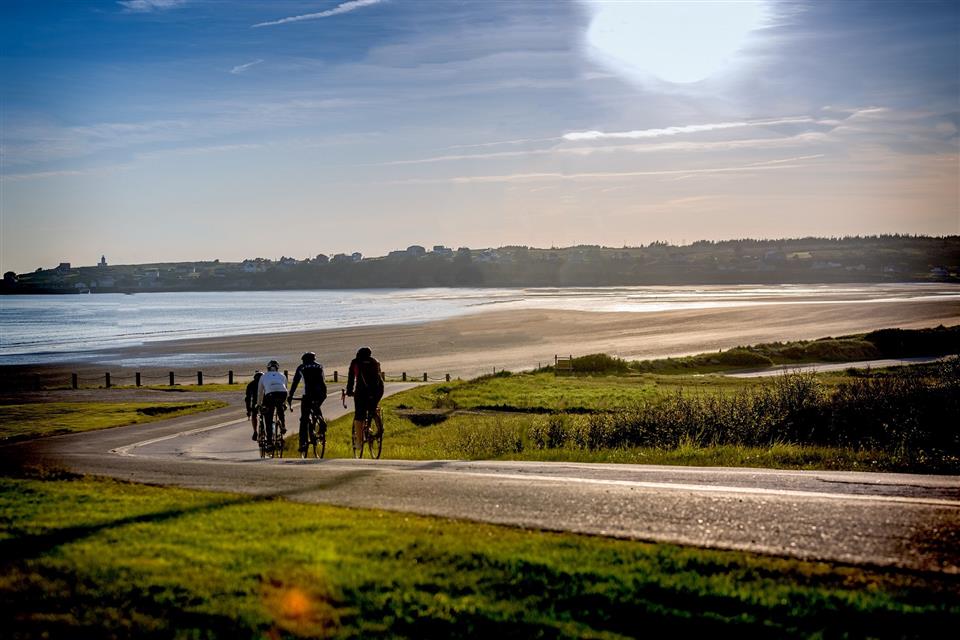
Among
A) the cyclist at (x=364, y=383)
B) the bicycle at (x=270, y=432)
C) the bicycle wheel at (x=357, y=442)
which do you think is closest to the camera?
the cyclist at (x=364, y=383)

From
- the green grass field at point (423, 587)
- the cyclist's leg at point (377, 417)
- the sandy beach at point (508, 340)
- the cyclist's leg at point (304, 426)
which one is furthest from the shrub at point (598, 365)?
the green grass field at point (423, 587)

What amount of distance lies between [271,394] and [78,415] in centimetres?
1713

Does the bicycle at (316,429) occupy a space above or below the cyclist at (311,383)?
below

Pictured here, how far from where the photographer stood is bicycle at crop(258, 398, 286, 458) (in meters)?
17.7

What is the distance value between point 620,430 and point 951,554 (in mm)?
13583

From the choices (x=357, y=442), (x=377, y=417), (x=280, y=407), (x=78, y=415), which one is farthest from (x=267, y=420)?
(x=78, y=415)

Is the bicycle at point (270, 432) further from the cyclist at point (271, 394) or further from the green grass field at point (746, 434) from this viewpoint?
the green grass field at point (746, 434)

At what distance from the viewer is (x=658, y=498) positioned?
9070mm

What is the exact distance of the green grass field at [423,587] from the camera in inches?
221

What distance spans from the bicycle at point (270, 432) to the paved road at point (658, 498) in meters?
3.20

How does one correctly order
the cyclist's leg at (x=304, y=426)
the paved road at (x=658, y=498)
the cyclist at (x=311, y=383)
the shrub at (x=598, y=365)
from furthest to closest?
the shrub at (x=598, y=365) → the cyclist's leg at (x=304, y=426) → the cyclist at (x=311, y=383) → the paved road at (x=658, y=498)

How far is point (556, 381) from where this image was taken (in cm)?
4512

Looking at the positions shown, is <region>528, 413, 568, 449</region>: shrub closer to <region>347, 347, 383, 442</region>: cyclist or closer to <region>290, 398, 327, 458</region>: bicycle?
<region>290, 398, 327, 458</region>: bicycle

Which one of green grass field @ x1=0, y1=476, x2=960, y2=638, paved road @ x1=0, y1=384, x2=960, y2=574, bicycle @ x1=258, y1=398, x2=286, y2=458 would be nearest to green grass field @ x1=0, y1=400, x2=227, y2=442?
bicycle @ x1=258, y1=398, x2=286, y2=458
